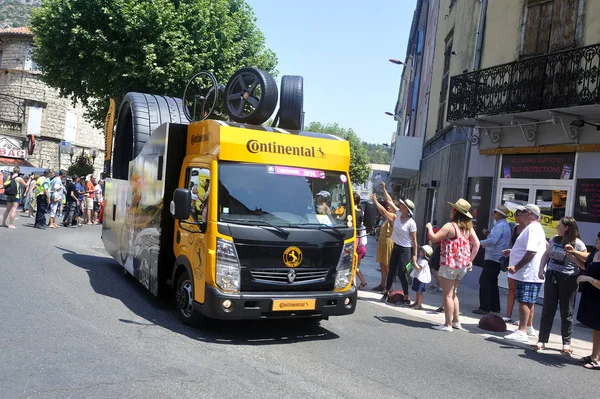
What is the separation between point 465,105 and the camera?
15508mm

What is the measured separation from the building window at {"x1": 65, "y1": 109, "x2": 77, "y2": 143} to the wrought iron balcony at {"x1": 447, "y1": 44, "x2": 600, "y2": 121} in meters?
35.8

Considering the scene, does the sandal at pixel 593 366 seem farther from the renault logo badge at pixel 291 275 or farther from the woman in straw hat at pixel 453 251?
the renault logo badge at pixel 291 275

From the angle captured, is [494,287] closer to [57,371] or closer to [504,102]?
[504,102]

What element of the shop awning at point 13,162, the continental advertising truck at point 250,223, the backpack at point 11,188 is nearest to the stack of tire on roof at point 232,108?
the continental advertising truck at point 250,223

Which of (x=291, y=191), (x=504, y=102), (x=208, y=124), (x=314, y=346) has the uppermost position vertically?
(x=504, y=102)

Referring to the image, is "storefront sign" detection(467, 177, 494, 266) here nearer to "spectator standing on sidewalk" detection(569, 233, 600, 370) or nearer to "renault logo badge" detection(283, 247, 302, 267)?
"spectator standing on sidewalk" detection(569, 233, 600, 370)

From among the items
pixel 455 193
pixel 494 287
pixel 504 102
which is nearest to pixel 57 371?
pixel 494 287

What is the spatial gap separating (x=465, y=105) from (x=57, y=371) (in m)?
12.8

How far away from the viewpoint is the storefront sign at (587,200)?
39.8ft

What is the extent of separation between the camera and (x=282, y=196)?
7.01 metres

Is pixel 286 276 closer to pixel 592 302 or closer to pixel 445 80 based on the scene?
pixel 592 302

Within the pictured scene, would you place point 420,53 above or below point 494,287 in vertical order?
above

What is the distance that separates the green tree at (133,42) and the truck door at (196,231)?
16.6m

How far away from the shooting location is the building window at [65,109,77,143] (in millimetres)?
44906
